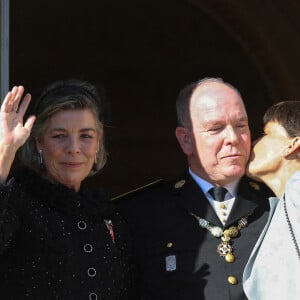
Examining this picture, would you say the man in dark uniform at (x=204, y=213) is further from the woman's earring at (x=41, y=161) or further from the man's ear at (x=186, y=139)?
the woman's earring at (x=41, y=161)

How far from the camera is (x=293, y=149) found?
2188 mm

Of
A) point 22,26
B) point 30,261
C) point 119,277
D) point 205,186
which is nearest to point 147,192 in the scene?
point 205,186

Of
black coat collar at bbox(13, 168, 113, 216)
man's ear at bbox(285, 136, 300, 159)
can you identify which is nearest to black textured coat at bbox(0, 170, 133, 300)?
black coat collar at bbox(13, 168, 113, 216)

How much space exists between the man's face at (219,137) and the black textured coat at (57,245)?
287 millimetres

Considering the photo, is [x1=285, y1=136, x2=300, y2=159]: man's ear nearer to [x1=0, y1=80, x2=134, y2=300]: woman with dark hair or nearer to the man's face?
the man's face

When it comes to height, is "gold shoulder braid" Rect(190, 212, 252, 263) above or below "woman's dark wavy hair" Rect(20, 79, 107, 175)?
below

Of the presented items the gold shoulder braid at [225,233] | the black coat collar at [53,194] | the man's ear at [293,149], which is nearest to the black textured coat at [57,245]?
the black coat collar at [53,194]

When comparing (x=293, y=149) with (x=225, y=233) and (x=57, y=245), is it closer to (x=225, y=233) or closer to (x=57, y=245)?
(x=225, y=233)

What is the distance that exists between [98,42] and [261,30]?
915mm

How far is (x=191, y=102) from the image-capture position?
96.5 inches

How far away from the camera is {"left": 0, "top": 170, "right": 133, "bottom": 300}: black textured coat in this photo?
2006 millimetres

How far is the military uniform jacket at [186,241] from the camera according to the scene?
89.1 inches

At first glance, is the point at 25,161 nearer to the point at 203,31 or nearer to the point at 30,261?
the point at 30,261

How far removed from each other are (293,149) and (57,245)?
2.04 ft
